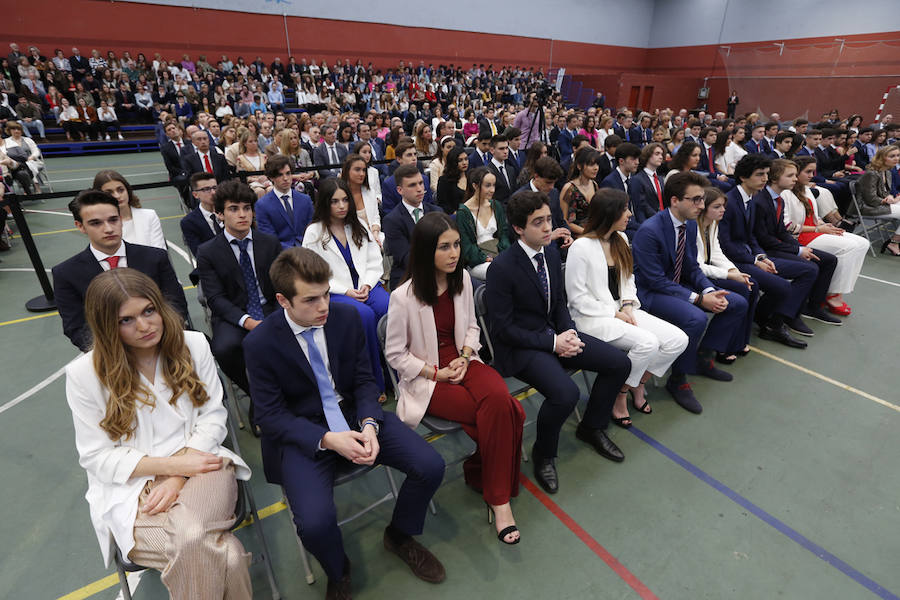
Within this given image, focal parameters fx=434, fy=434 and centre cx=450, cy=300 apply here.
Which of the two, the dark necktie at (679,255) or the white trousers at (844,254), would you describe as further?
the white trousers at (844,254)

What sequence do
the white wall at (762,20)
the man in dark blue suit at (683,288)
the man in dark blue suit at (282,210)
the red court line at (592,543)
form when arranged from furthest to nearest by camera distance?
the white wall at (762,20), the man in dark blue suit at (282,210), the man in dark blue suit at (683,288), the red court line at (592,543)

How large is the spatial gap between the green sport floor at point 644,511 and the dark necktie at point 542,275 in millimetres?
1051

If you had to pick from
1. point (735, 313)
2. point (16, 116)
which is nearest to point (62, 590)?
point (735, 313)

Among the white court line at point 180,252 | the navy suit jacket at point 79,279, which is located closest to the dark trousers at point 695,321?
the navy suit jacket at point 79,279

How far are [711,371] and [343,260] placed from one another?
326 centimetres

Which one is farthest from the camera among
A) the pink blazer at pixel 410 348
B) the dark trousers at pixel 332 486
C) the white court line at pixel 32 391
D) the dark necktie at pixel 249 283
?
the white court line at pixel 32 391

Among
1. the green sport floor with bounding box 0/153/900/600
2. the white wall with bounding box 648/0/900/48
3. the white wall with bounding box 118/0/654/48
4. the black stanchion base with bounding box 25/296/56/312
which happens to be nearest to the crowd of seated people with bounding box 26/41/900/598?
the green sport floor with bounding box 0/153/900/600

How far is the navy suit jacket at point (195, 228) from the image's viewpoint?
4051 mm

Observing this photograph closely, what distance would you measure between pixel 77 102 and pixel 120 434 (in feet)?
56.3

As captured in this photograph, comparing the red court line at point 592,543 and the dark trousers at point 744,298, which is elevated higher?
the dark trousers at point 744,298

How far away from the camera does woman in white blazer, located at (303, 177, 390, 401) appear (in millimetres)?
3387

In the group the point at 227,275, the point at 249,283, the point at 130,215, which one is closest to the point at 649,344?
the point at 249,283

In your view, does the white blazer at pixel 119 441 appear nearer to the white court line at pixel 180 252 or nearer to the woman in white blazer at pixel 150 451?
the woman in white blazer at pixel 150 451

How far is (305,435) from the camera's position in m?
1.98
